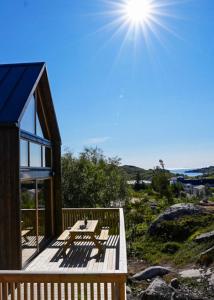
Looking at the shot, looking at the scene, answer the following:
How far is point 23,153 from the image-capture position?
25.6ft

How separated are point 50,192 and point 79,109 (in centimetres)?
1157

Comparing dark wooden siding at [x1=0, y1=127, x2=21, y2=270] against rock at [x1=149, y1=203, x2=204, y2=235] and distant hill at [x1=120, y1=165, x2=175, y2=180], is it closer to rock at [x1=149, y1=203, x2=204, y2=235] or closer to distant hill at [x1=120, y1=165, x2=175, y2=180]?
rock at [x1=149, y1=203, x2=204, y2=235]

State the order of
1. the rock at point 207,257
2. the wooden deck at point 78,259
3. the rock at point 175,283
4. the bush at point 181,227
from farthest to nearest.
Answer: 1. the bush at point 181,227
2. the rock at point 207,257
3. the rock at point 175,283
4. the wooden deck at point 78,259

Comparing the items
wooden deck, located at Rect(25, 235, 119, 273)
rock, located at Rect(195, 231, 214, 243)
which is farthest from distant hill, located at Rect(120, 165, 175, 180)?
wooden deck, located at Rect(25, 235, 119, 273)

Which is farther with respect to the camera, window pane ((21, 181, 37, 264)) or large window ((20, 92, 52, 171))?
window pane ((21, 181, 37, 264))

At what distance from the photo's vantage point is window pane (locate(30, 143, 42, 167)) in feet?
28.4

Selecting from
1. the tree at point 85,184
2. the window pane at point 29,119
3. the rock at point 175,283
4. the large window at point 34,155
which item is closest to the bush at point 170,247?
the rock at point 175,283

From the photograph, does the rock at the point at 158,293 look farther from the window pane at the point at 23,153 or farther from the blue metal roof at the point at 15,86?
the blue metal roof at the point at 15,86

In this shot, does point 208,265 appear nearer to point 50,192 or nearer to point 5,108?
point 50,192

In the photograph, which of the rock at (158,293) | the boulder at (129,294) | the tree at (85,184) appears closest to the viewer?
the rock at (158,293)

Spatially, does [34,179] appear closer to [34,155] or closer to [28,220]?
[34,155]

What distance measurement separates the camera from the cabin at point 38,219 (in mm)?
4602

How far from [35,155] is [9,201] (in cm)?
231

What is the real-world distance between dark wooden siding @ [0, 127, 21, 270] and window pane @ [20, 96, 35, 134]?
0.96 m
